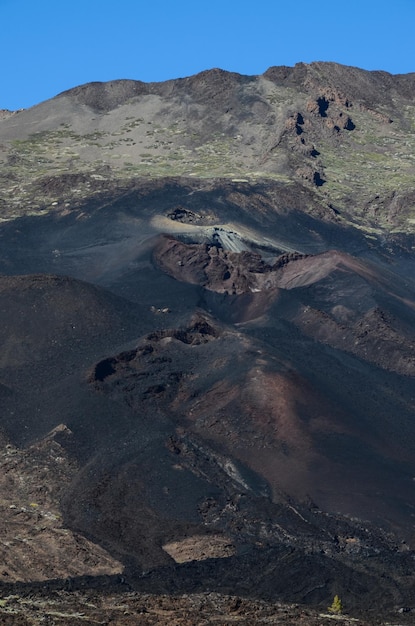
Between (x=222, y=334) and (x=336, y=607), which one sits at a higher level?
(x=222, y=334)

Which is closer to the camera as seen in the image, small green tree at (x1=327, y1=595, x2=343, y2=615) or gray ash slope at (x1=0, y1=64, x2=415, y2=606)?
small green tree at (x1=327, y1=595, x2=343, y2=615)

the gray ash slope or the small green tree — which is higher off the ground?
the gray ash slope

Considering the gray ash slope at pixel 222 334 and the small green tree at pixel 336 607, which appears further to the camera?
the gray ash slope at pixel 222 334

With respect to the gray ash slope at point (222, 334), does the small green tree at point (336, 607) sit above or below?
below

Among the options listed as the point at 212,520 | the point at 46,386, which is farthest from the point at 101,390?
the point at 212,520

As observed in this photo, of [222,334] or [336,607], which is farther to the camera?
[222,334]

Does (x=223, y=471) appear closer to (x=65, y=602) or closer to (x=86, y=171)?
(x=65, y=602)

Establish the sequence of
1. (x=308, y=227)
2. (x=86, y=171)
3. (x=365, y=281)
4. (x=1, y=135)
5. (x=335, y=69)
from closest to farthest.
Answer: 1. (x=365, y=281)
2. (x=308, y=227)
3. (x=86, y=171)
4. (x=1, y=135)
5. (x=335, y=69)

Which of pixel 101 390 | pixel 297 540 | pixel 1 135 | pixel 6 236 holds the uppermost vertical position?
pixel 1 135
